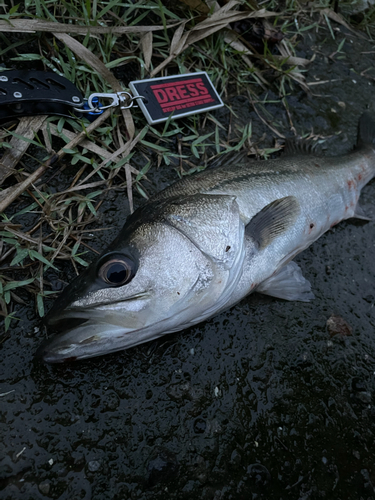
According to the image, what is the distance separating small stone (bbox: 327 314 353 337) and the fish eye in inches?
63.0

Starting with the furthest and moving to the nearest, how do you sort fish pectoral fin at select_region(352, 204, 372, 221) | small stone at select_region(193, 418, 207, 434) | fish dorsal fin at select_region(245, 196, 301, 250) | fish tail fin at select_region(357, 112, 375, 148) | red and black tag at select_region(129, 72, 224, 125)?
1. fish tail fin at select_region(357, 112, 375, 148)
2. fish pectoral fin at select_region(352, 204, 372, 221)
3. red and black tag at select_region(129, 72, 224, 125)
4. fish dorsal fin at select_region(245, 196, 301, 250)
5. small stone at select_region(193, 418, 207, 434)

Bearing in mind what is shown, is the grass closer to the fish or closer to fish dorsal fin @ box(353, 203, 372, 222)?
the fish

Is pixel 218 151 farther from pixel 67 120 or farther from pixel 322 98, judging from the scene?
pixel 322 98

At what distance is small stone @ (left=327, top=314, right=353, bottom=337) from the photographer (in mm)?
2494

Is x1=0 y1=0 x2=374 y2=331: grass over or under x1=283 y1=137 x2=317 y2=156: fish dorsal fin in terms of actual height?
over

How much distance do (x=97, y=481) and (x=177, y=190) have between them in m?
1.72

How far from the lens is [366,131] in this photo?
3449 millimetres

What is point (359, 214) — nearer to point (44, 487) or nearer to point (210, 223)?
point (210, 223)

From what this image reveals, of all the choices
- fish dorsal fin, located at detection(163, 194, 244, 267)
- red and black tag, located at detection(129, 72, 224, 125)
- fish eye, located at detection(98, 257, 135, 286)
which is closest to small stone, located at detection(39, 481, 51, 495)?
fish eye, located at detection(98, 257, 135, 286)

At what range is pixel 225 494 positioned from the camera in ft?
6.08

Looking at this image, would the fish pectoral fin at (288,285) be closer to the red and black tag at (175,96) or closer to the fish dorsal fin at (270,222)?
the fish dorsal fin at (270,222)

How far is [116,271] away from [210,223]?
0.65 m

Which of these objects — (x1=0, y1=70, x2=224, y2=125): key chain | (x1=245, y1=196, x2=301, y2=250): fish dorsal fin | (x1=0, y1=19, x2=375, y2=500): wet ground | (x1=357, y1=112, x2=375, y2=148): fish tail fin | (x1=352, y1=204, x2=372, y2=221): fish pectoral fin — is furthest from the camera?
(x1=357, y1=112, x2=375, y2=148): fish tail fin

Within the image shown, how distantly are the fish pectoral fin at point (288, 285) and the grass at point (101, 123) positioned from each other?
116 cm
